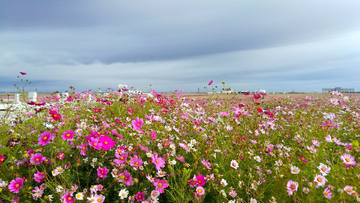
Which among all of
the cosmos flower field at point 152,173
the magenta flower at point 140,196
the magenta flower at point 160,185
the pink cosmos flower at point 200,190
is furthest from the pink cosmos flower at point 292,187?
the magenta flower at point 140,196

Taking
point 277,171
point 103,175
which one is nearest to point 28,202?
point 103,175

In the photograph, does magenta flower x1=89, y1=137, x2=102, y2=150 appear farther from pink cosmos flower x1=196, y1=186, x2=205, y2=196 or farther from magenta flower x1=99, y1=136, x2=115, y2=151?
pink cosmos flower x1=196, y1=186, x2=205, y2=196

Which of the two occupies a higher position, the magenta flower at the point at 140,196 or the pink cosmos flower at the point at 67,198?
the pink cosmos flower at the point at 67,198

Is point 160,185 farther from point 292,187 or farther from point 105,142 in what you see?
point 292,187

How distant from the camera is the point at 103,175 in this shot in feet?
5.39

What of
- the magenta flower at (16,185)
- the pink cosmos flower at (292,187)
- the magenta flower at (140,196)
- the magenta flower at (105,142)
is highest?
the magenta flower at (105,142)

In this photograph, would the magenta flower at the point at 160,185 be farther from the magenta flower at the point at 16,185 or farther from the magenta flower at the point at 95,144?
the magenta flower at the point at 16,185

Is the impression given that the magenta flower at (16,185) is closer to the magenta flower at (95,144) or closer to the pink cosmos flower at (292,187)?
the magenta flower at (95,144)

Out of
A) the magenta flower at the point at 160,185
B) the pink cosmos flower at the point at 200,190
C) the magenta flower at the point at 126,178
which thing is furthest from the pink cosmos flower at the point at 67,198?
the pink cosmos flower at the point at 200,190

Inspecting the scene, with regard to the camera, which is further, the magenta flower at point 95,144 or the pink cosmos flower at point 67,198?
the magenta flower at point 95,144

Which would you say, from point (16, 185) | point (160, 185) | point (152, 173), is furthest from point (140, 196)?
point (16, 185)

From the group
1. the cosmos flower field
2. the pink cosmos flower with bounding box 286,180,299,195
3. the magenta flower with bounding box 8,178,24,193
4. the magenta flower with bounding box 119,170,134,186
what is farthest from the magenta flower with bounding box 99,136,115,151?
the pink cosmos flower with bounding box 286,180,299,195

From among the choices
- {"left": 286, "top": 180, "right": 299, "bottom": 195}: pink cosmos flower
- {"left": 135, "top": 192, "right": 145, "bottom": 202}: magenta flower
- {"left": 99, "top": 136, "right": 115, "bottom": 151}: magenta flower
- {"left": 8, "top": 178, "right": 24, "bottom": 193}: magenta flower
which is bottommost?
{"left": 135, "top": 192, "right": 145, "bottom": 202}: magenta flower

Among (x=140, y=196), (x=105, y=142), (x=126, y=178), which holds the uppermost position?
(x=105, y=142)
